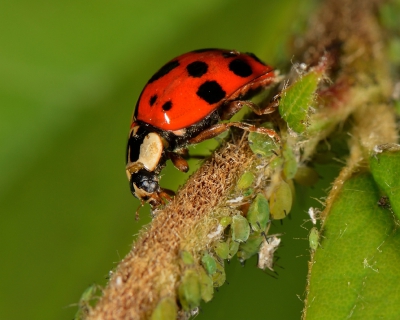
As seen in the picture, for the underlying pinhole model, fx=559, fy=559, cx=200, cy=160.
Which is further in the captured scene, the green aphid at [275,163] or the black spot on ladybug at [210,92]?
the black spot on ladybug at [210,92]

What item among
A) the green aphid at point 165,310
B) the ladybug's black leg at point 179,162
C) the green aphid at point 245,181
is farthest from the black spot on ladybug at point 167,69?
the green aphid at point 165,310

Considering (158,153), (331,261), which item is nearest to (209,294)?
(331,261)

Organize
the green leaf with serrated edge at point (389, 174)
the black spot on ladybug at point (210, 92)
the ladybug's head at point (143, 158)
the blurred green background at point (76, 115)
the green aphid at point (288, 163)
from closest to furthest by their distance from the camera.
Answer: the green leaf with serrated edge at point (389, 174) → the green aphid at point (288, 163) → the black spot on ladybug at point (210, 92) → the ladybug's head at point (143, 158) → the blurred green background at point (76, 115)

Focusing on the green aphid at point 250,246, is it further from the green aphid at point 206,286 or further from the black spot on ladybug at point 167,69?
the black spot on ladybug at point 167,69

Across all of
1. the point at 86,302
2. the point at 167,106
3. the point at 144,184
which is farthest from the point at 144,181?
the point at 86,302

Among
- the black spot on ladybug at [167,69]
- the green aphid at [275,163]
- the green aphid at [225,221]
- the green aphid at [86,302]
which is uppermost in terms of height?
the black spot on ladybug at [167,69]

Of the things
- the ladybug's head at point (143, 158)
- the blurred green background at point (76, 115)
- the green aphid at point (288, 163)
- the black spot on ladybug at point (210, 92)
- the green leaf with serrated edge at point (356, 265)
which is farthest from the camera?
the blurred green background at point (76, 115)

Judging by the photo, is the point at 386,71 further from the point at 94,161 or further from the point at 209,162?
the point at 94,161
